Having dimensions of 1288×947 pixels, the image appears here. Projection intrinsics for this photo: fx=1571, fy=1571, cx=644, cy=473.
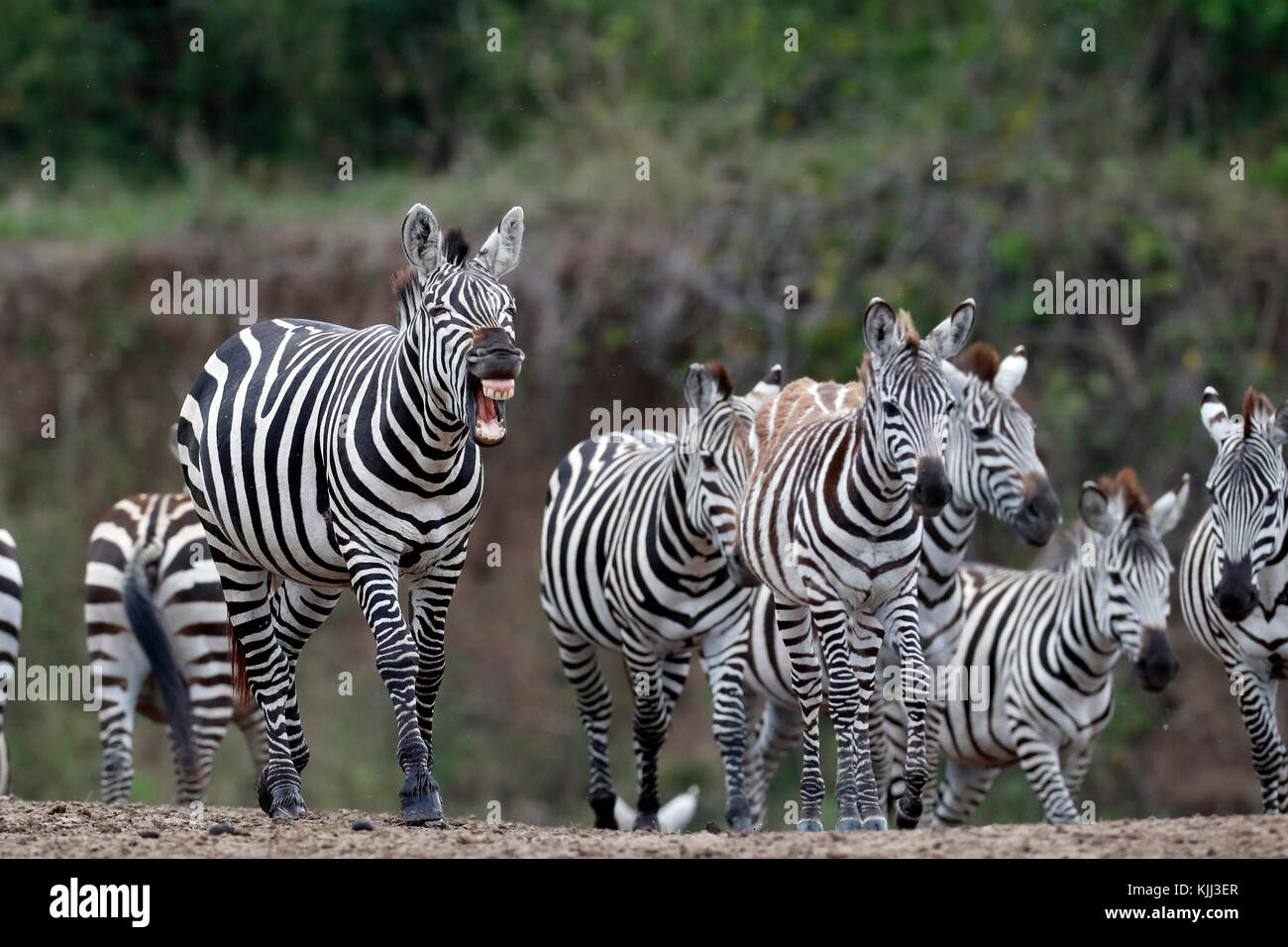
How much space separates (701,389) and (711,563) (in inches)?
36.2

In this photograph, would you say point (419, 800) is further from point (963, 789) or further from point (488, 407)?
point (963, 789)

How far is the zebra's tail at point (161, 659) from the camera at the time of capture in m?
9.19

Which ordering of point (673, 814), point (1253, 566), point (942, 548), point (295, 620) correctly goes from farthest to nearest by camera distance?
point (673, 814) → point (942, 548) → point (1253, 566) → point (295, 620)

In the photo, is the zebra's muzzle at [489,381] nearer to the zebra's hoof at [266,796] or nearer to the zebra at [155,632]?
the zebra's hoof at [266,796]

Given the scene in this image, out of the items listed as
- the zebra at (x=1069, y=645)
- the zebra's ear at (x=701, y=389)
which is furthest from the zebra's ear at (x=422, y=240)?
the zebra at (x=1069, y=645)

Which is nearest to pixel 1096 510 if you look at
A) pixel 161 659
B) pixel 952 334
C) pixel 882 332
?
pixel 952 334

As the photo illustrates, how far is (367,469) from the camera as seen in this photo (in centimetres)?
676

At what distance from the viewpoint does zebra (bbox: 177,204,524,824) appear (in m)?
6.65

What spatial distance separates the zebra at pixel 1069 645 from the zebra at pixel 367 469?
3409 mm

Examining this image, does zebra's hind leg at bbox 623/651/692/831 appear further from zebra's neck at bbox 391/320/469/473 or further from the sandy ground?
zebra's neck at bbox 391/320/469/473

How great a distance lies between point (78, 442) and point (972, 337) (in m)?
9.87

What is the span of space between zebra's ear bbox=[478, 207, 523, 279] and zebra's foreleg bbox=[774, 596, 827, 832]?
2.10 m

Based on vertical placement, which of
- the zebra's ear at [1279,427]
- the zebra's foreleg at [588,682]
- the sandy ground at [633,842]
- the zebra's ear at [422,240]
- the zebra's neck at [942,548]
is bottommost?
the sandy ground at [633,842]

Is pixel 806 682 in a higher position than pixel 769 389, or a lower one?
lower
